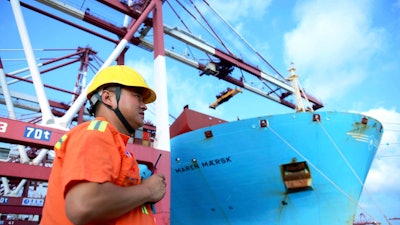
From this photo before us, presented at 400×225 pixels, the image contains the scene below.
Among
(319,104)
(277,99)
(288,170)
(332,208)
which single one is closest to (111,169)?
(288,170)

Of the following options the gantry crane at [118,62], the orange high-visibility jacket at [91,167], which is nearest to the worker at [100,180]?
the orange high-visibility jacket at [91,167]

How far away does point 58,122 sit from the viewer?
806 centimetres

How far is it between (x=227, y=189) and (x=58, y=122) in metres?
5.62

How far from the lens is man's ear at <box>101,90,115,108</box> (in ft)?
5.65

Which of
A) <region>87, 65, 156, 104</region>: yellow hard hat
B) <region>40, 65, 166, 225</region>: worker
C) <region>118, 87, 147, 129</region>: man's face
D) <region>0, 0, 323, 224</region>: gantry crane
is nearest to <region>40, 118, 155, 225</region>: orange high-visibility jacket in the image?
<region>40, 65, 166, 225</region>: worker

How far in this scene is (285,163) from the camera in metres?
8.98

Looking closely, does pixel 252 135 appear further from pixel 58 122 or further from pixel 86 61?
pixel 86 61

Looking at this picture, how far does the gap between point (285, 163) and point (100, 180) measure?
850 centimetres

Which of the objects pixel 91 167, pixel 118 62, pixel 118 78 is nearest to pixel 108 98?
pixel 118 78

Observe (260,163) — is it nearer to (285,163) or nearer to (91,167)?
(285,163)

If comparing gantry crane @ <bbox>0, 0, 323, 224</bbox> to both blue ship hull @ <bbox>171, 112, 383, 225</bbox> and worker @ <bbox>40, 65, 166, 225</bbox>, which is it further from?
worker @ <bbox>40, 65, 166, 225</bbox>

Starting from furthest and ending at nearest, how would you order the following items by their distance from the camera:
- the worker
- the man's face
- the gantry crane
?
1. the gantry crane
2. the man's face
3. the worker

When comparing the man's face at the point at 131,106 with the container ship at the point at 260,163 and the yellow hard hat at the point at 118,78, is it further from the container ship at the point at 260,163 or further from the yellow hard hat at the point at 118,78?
the container ship at the point at 260,163

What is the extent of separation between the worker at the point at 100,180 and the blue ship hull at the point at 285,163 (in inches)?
308
